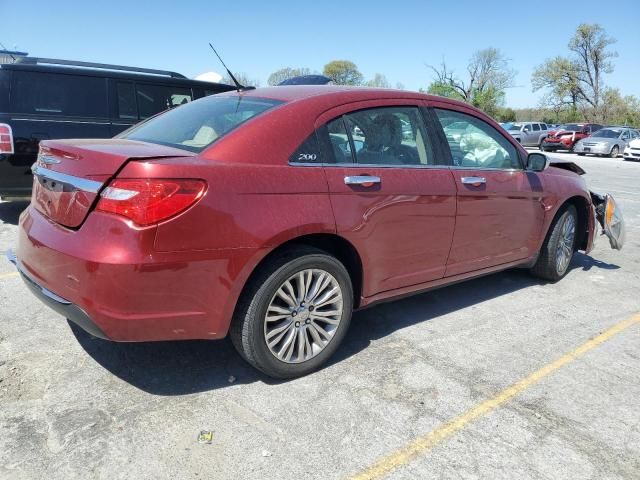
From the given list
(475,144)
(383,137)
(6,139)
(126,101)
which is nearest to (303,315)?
(383,137)

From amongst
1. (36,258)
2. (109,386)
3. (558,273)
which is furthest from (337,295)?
(558,273)

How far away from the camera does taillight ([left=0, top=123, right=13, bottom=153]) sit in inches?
233

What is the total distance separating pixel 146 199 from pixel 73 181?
485 millimetres

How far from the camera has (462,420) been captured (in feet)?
8.96

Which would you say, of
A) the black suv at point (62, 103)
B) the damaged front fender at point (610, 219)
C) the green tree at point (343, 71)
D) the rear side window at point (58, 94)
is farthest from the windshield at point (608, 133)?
the green tree at point (343, 71)

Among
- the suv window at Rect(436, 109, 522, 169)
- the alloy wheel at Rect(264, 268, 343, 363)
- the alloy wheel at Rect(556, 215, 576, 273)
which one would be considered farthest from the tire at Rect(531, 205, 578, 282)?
the alloy wheel at Rect(264, 268, 343, 363)

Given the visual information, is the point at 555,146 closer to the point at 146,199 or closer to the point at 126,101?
the point at 126,101

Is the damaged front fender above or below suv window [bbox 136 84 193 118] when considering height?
below

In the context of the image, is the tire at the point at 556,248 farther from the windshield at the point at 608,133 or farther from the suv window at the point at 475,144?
the windshield at the point at 608,133

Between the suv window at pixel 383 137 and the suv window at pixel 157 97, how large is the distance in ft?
14.0

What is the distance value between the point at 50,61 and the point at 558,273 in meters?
6.57

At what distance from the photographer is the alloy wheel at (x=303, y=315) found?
9.59 ft

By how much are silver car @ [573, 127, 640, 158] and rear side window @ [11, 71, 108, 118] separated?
84.8 feet

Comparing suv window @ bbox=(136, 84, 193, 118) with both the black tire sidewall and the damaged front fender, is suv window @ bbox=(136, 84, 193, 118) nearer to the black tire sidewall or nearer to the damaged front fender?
the black tire sidewall
